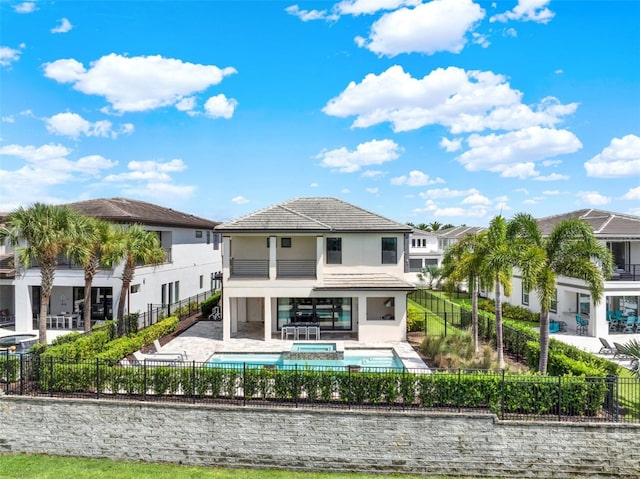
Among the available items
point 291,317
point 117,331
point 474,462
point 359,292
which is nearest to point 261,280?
→ point 291,317

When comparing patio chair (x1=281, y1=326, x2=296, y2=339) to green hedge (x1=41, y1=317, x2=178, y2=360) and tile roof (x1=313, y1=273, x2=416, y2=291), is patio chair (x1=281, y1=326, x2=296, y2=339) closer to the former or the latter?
tile roof (x1=313, y1=273, x2=416, y2=291)

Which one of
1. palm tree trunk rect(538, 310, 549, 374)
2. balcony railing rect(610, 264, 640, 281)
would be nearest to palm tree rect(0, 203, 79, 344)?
palm tree trunk rect(538, 310, 549, 374)

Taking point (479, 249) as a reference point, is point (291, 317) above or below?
below

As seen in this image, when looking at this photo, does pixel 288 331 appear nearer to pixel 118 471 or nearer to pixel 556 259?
pixel 118 471

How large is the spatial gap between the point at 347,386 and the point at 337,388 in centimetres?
35

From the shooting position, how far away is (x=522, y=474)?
11711mm

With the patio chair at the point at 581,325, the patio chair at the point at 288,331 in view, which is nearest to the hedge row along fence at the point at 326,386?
the patio chair at the point at 288,331

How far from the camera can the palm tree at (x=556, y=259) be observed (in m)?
13.6

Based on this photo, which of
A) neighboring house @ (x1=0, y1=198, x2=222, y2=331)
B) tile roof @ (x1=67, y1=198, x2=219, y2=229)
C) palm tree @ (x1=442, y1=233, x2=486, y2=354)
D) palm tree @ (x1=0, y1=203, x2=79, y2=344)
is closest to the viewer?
palm tree @ (x1=0, y1=203, x2=79, y2=344)

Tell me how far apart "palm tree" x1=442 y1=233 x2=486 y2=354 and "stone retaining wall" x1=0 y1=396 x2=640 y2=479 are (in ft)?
22.2

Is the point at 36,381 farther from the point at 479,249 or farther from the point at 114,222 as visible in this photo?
the point at 479,249

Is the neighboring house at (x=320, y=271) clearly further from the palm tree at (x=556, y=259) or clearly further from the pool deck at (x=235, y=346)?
the palm tree at (x=556, y=259)

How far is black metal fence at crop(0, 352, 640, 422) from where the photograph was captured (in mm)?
12289

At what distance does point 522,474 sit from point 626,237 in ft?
61.9
